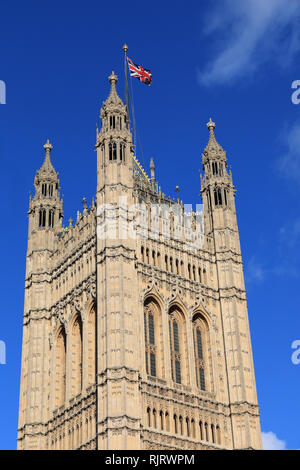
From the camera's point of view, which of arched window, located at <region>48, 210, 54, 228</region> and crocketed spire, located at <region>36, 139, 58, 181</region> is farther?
crocketed spire, located at <region>36, 139, 58, 181</region>

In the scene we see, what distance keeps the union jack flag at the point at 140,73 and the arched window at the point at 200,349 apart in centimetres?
1899

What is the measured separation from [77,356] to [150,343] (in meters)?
5.29

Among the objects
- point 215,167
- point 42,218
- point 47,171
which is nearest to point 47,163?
point 47,171

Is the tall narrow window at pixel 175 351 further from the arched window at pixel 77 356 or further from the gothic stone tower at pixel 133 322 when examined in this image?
the arched window at pixel 77 356

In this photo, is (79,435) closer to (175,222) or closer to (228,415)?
(228,415)

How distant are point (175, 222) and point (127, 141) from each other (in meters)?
6.53

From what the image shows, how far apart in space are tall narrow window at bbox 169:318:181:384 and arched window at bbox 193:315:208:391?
1330 millimetres

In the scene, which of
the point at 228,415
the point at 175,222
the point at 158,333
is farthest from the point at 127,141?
the point at 228,415

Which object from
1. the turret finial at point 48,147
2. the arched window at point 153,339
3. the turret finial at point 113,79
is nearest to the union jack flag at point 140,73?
the turret finial at point 113,79

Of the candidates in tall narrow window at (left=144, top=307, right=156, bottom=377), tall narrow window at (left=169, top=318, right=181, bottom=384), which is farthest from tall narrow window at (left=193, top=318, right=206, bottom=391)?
tall narrow window at (left=144, top=307, right=156, bottom=377)

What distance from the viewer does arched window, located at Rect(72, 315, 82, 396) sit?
5810cm

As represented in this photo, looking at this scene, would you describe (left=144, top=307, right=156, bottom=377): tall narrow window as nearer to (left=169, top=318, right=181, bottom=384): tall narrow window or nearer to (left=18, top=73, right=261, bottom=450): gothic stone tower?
(left=18, top=73, right=261, bottom=450): gothic stone tower

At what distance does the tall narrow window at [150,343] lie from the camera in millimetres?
56281
